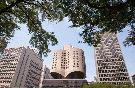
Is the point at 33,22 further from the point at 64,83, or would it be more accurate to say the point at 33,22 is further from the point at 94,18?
the point at 64,83

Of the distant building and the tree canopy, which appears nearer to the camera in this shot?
the tree canopy

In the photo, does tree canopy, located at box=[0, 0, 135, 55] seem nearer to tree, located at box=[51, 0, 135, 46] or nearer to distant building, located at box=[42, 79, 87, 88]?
tree, located at box=[51, 0, 135, 46]

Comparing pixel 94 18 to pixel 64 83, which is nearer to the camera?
pixel 94 18

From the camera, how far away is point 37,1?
62.7ft

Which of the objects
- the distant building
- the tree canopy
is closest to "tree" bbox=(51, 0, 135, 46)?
the tree canopy

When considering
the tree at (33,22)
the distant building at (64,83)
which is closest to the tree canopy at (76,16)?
the tree at (33,22)

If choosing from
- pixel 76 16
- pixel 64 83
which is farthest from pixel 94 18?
pixel 64 83

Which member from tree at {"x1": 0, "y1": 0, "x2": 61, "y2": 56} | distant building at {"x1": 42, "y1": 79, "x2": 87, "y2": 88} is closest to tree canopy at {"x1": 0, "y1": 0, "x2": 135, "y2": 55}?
tree at {"x1": 0, "y1": 0, "x2": 61, "y2": 56}

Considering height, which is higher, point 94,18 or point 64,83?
point 64,83

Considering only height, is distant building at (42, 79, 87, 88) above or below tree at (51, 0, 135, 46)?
above

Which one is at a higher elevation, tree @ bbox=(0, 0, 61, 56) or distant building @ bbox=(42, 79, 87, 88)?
distant building @ bbox=(42, 79, 87, 88)

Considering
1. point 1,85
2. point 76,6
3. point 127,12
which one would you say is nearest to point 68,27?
point 76,6

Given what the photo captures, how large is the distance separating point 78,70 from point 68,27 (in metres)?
184

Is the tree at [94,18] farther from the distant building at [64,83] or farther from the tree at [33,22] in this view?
the distant building at [64,83]
